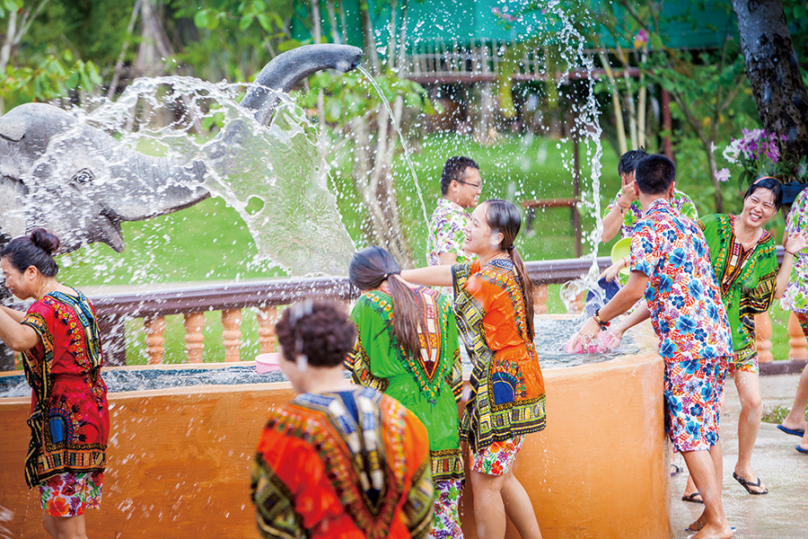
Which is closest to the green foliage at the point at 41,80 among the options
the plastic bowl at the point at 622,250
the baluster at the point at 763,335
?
the plastic bowl at the point at 622,250

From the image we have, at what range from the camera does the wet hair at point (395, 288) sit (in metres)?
3.10

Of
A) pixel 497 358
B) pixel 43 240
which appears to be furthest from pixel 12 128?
pixel 497 358

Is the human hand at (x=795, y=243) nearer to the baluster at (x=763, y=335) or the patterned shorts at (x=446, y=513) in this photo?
the baluster at (x=763, y=335)

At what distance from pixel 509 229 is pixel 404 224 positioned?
7322mm

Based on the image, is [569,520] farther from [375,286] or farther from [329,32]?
[329,32]

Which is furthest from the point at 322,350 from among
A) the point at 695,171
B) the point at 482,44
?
the point at 695,171

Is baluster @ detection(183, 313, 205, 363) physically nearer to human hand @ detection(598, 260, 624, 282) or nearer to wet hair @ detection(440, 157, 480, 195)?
wet hair @ detection(440, 157, 480, 195)

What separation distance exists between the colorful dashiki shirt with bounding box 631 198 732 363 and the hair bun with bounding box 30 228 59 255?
247cm

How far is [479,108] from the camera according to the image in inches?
520

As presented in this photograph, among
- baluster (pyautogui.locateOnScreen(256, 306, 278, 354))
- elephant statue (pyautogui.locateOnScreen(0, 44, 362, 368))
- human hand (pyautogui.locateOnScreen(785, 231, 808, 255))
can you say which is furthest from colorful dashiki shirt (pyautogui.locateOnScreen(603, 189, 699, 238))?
baluster (pyautogui.locateOnScreen(256, 306, 278, 354))

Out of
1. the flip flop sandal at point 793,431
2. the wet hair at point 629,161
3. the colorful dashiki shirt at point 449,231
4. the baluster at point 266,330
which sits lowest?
the flip flop sandal at point 793,431

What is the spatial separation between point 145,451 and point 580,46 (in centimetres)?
991

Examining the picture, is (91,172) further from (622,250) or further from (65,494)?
(622,250)

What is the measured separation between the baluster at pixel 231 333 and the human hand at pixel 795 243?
3.63 m
